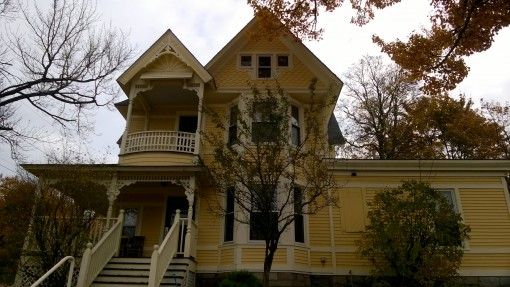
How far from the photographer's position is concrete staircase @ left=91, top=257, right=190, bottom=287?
11.0 meters

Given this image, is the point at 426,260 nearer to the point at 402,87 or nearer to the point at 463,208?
the point at 463,208

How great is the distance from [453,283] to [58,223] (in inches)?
447

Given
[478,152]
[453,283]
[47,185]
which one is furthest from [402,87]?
[47,185]

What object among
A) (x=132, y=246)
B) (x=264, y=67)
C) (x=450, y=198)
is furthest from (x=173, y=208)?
(x=450, y=198)

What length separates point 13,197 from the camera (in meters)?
12.1

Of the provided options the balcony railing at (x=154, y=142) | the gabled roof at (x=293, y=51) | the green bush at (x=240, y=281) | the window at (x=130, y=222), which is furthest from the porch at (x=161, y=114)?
the green bush at (x=240, y=281)

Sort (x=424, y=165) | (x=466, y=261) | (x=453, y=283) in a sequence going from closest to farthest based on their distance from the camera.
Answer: (x=453, y=283), (x=466, y=261), (x=424, y=165)

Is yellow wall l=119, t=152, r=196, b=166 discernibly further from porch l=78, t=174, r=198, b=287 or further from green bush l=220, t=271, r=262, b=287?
green bush l=220, t=271, r=262, b=287

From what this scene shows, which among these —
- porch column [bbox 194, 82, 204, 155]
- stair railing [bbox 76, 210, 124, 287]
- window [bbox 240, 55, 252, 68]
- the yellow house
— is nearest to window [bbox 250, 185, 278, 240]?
the yellow house

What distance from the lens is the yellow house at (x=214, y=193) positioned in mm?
12789

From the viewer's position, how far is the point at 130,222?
15.0m

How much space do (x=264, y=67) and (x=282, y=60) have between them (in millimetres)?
811

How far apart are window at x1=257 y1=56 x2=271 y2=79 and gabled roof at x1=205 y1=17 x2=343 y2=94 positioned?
991mm

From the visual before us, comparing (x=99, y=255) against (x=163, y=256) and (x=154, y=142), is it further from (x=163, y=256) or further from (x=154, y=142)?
(x=154, y=142)
